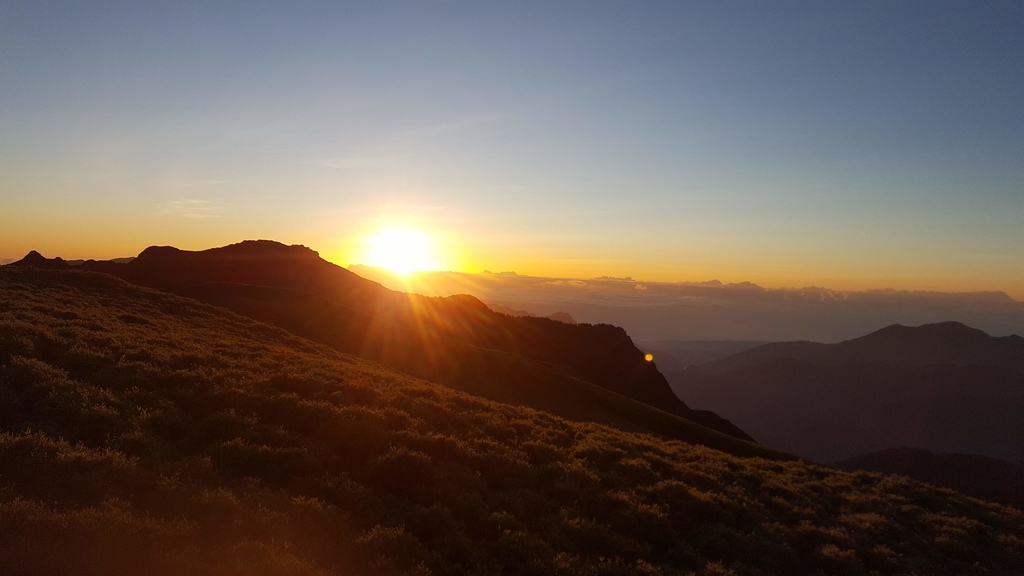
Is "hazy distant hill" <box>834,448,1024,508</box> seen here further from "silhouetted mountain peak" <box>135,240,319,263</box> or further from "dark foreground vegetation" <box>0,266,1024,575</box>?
"silhouetted mountain peak" <box>135,240,319,263</box>

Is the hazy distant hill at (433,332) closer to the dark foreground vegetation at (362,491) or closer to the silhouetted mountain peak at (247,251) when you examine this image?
the silhouetted mountain peak at (247,251)

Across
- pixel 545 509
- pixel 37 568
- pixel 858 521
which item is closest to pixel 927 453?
pixel 858 521

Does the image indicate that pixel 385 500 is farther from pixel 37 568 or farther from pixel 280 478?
pixel 37 568

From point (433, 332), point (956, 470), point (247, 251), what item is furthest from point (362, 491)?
point (956, 470)

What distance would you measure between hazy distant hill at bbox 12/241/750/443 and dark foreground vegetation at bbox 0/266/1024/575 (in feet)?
70.0

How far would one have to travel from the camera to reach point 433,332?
215 ft

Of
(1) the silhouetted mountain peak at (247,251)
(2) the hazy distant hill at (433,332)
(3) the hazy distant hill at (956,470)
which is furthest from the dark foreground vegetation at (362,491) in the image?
(1) the silhouetted mountain peak at (247,251)

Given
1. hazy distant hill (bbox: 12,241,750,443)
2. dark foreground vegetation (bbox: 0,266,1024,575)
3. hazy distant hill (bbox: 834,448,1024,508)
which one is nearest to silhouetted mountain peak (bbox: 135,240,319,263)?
hazy distant hill (bbox: 12,241,750,443)

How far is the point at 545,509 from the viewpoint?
12.3 m

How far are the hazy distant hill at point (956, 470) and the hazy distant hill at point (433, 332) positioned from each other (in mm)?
43898

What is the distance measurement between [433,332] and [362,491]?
54.8 m

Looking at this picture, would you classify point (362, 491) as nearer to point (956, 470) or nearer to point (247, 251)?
point (247, 251)

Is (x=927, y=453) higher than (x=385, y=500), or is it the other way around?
(x=385, y=500)

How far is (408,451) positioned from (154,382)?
8165 mm
